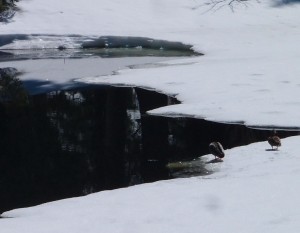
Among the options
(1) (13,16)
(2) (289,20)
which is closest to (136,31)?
(1) (13,16)

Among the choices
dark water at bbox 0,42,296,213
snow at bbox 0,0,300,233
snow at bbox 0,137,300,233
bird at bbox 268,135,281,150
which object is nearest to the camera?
snow at bbox 0,137,300,233

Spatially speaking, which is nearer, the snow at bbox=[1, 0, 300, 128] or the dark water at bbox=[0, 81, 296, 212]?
the dark water at bbox=[0, 81, 296, 212]

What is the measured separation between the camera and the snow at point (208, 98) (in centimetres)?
627

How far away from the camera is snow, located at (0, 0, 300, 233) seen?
6.27 meters

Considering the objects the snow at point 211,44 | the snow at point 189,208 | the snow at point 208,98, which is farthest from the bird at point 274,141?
the snow at point 211,44

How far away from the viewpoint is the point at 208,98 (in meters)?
12.5

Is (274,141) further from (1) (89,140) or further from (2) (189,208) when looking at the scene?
(1) (89,140)

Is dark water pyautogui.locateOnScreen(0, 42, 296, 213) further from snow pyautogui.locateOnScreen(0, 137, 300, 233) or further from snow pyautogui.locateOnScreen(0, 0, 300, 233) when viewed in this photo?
snow pyautogui.locateOnScreen(0, 137, 300, 233)

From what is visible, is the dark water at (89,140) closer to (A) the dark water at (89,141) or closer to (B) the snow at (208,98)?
(A) the dark water at (89,141)

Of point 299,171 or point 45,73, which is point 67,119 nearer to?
point 45,73

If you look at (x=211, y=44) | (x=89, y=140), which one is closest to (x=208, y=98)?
(x=89, y=140)

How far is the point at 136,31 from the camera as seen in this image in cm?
2041

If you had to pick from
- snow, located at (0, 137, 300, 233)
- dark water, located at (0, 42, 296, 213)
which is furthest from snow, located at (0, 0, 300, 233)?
dark water, located at (0, 42, 296, 213)

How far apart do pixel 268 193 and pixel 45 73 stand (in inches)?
387
